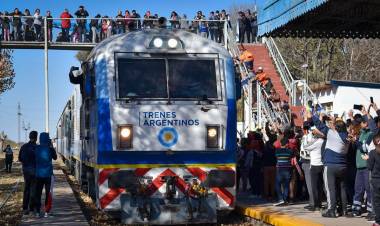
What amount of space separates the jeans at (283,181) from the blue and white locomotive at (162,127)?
2.15 meters

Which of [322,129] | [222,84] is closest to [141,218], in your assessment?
[222,84]

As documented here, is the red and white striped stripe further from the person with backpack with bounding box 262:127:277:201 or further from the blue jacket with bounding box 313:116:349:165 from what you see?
the person with backpack with bounding box 262:127:277:201

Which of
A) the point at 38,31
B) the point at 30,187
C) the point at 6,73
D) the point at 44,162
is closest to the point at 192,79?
the point at 44,162

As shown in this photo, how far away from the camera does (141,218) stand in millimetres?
9656

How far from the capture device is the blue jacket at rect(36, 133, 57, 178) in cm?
1166

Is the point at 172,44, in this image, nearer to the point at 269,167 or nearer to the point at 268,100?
the point at 269,167

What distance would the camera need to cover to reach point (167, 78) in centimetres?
1030

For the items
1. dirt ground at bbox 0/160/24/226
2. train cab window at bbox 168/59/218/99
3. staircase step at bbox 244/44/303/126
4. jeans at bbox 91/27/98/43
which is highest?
jeans at bbox 91/27/98/43

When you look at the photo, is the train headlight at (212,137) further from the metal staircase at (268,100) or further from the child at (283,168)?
the metal staircase at (268,100)

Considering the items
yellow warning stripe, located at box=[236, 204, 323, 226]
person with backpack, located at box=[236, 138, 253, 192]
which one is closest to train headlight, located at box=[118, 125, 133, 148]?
yellow warning stripe, located at box=[236, 204, 323, 226]

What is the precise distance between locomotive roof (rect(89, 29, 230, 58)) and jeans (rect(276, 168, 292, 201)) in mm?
2952

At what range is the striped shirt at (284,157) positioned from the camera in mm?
12086

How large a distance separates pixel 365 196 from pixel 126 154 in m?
4.41

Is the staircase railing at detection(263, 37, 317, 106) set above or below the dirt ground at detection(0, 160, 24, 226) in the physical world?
above
